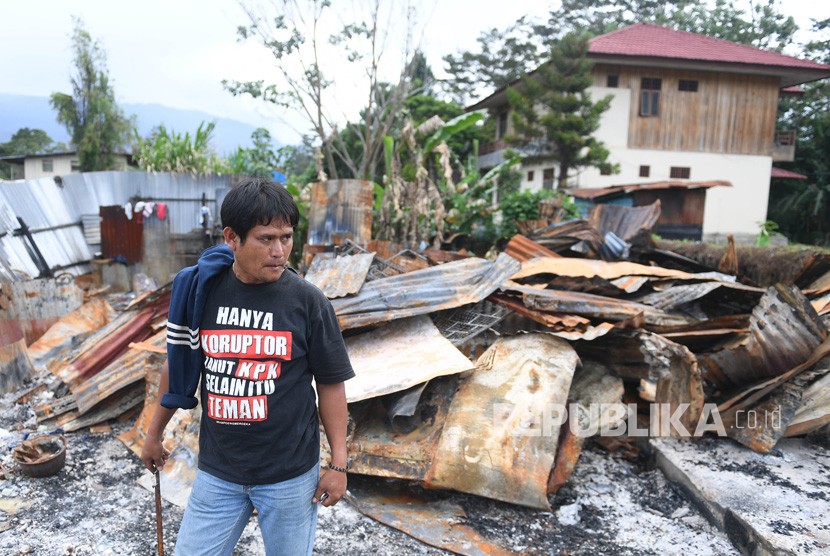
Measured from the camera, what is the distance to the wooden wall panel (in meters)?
18.5

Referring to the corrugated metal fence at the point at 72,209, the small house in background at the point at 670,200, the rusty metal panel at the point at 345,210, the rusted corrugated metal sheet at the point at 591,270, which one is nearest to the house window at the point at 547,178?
the small house in background at the point at 670,200

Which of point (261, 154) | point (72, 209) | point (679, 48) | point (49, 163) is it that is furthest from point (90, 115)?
point (679, 48)

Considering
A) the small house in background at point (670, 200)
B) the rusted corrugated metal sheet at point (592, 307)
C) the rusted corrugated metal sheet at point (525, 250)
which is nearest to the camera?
the rusted corrugated metal sheet at point (592, 307)

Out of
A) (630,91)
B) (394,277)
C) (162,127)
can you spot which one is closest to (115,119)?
(162,127)

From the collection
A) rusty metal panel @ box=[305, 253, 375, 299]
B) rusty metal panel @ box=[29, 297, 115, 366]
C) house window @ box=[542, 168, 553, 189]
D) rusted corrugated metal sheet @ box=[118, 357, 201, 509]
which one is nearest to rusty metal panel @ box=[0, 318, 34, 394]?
rusty metal panel @ box=[29, 297, 115, 366]

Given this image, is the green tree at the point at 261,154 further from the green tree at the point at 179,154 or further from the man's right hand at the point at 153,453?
the man's right hand at the point at 153,453

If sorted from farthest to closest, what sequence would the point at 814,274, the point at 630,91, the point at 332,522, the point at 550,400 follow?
the point at 630,91, the point at 814,274, the point at 550,400, the point at 332,522

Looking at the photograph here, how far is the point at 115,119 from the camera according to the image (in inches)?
995

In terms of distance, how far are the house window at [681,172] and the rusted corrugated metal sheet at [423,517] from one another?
18742 mm

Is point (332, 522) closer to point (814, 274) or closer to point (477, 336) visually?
point (477, 336)

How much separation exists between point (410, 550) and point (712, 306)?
3.45 m

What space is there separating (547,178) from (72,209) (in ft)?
47.8

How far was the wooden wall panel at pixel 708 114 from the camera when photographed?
18.5 m

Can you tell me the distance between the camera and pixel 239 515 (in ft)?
5.63
